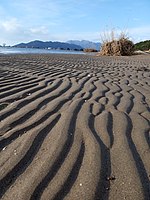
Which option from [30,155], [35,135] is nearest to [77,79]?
[35,135]

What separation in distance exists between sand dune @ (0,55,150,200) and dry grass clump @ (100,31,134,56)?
16068 millimetres

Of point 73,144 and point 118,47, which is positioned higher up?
point 73,144

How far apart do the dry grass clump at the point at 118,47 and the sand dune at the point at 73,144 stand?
16.1 m

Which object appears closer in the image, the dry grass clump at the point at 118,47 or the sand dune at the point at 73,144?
the sand dune at the point at 73,144

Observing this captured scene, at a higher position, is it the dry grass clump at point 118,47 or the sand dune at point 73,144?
the sand dune at point 73,144

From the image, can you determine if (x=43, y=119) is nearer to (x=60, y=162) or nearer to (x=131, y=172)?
(x=60, y=162)

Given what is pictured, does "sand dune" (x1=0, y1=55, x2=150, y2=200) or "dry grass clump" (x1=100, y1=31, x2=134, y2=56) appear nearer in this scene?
"sand dune" (x1=0, y1=55, x2=150, y2=200)

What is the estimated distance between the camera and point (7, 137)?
3.20 metres

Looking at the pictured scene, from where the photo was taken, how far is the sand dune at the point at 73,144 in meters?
2.35

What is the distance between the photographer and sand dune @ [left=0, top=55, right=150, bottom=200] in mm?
2348

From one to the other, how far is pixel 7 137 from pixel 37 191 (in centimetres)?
101

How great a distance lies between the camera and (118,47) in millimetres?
21094

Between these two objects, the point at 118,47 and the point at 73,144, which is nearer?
the point at 73,144

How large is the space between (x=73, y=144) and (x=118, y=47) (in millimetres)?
18534
